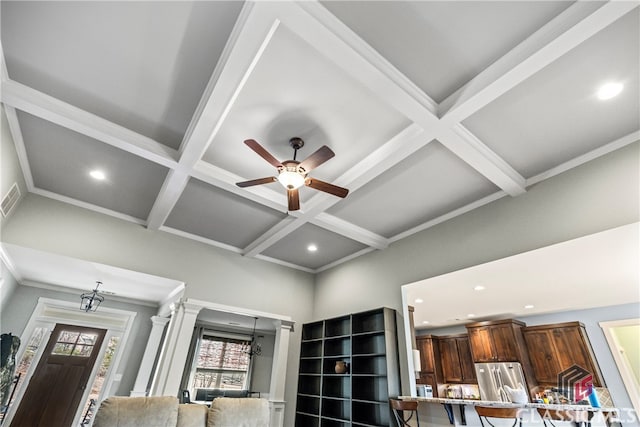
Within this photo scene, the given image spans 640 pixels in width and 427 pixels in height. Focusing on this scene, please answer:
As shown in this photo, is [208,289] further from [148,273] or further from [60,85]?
[60,85]

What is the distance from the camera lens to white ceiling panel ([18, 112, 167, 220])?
2982 millimetres

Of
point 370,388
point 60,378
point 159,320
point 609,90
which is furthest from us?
point 159,320

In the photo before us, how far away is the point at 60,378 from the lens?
564 cm

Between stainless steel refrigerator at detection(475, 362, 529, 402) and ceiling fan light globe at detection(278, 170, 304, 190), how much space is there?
18.8ft

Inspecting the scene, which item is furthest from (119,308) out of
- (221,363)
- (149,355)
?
(221,363)

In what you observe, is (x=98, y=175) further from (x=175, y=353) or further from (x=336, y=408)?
(x=336, y=408)

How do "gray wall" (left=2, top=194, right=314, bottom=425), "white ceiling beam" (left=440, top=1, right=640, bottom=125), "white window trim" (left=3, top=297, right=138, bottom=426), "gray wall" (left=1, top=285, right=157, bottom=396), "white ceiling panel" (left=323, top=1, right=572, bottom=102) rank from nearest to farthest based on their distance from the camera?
1. "white ceiling beam" (left=440, top=1, right=640, bottom=125)
2. "white ceiling panel" (left=323, top=1, right=572, bottom=102)
3. "gray wall" (left=2, top=194, right=314, bottom=425)
4. "gray wall" (left=1, top=285, right=157, bottom=396)
5. "white window trim" (left=3, top=297, right=138, bottom=426)

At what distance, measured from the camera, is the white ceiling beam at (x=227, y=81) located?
1.93 metres

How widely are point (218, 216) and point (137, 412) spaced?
2288 mm

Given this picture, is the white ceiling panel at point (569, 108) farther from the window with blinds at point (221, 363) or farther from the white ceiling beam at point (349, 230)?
the window with blinds at point (221, 363)

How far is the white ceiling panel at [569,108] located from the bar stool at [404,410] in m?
2.78

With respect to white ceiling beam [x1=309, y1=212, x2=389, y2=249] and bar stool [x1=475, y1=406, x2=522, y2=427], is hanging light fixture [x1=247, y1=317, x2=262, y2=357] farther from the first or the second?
bar stool [x1=475, y1=406, x2=522, y2=427]

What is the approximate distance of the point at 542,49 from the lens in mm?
1943

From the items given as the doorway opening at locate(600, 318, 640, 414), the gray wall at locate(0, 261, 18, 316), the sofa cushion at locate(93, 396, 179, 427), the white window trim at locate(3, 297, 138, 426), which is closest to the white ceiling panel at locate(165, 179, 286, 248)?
the sofa cushion at locate(93, 396, 179, 427)
